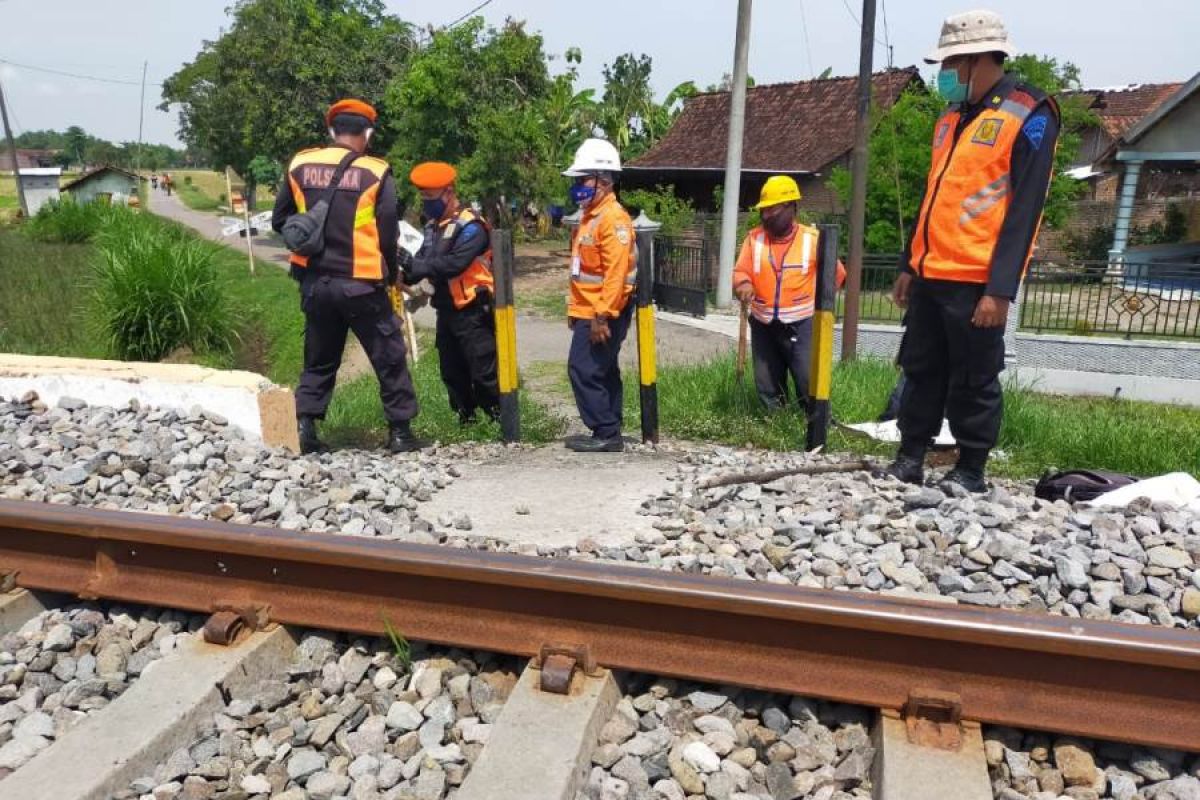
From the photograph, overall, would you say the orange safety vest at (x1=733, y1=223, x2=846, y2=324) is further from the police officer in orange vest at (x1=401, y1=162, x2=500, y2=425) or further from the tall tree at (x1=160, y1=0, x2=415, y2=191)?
the tall tree at (x1=160, y1=0, x2=415, y2=191)

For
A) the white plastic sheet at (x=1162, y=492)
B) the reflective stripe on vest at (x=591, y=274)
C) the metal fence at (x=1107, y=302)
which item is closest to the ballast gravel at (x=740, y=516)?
the white plastic sheet at (x=1162, y=492)

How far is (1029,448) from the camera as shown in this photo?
5707 millimetres

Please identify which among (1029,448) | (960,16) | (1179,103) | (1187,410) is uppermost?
(1179,103)

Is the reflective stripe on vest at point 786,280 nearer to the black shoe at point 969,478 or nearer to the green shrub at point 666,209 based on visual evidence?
the black shoe at point 969,478

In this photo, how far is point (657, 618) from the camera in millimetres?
2684

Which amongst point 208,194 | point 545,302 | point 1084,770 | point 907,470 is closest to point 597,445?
point 907,470

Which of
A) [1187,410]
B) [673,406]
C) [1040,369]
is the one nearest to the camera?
[673,406]

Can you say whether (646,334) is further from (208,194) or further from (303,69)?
(208,194)

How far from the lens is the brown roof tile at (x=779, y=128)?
27036 mm

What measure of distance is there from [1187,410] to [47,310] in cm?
1617

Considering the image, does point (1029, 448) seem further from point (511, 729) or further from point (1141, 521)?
point (511, 729)

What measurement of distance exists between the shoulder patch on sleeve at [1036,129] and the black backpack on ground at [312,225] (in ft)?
11.4

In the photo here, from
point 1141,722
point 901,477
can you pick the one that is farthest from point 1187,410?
point 1141,722

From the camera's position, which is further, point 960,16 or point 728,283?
point 728,283
